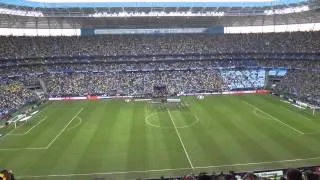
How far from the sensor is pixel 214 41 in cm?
8775

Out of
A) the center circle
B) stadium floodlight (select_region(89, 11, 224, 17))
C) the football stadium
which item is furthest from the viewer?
stadium floodlight (select_region(89, 11, 224, 17))

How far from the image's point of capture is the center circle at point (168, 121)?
4576 cm

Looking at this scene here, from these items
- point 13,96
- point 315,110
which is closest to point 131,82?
point 13,96

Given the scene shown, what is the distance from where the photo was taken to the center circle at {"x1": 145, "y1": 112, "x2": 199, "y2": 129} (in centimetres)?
4576

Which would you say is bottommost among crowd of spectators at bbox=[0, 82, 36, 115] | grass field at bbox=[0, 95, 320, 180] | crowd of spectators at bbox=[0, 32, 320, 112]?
grass field at bbox=[0, 95, 320, 180]

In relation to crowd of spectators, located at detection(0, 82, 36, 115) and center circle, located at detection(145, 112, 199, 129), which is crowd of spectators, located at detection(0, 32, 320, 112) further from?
center circle, located at detection(145, 112, 199, 129)

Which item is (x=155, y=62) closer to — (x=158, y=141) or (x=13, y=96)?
(x=13, y=96)

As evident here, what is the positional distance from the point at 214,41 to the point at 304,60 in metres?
22.5

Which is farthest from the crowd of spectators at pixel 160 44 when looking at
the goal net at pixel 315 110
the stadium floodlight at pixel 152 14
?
the goal net at pixel 315 110

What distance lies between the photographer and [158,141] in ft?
128

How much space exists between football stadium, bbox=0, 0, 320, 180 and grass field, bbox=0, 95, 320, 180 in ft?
0.54

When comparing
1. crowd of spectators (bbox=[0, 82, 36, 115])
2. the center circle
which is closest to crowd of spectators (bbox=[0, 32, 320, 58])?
crowd of spectators (bbox=[0, 82, 36, 115])

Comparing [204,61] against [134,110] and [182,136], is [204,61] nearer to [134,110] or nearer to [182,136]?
[134,110]

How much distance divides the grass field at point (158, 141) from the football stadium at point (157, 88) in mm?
164
